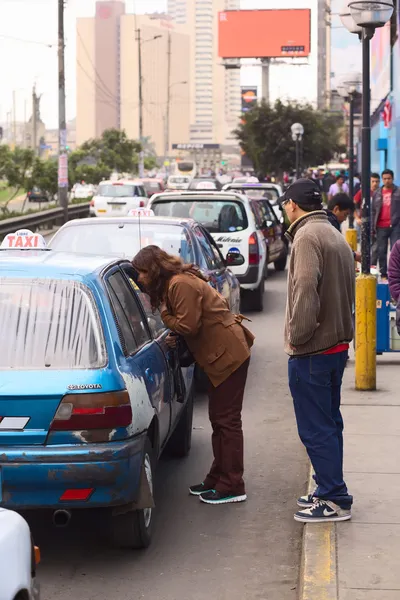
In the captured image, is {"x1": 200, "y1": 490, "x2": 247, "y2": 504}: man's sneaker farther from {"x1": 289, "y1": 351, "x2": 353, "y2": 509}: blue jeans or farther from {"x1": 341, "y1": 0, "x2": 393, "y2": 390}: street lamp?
A: {"x1": 341, "y1": 0, "x2": 393, "y2": 390}: street lamp

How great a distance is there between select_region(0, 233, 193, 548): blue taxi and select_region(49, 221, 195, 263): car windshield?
180 inches

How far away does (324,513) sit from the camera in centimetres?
636

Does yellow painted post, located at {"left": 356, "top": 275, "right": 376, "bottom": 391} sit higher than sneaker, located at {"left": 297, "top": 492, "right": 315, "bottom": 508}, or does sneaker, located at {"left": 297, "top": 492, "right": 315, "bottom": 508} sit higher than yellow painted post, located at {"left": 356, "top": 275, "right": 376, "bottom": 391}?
yellow painted post, located at {"left": 356, "top": 275, "right": 376, "bottom": 391}

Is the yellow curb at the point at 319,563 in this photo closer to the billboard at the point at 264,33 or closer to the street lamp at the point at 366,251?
the street lamp at the point at 366,251

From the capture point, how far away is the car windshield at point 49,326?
18.3 feet

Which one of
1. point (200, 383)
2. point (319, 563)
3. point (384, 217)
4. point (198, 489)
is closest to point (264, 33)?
point (384, 217)

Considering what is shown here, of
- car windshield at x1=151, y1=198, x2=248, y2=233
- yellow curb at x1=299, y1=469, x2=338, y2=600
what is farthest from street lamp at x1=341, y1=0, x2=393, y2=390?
car windshield at x1=151, y1=198, x2=248, y2=233

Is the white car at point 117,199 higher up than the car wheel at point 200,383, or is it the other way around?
the white car at point 117,199

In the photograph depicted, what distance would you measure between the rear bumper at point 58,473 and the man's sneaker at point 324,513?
139 centimetres

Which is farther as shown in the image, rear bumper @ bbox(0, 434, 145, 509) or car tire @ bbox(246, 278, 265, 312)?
car tire @ bbox(246, 278, 265, 312)

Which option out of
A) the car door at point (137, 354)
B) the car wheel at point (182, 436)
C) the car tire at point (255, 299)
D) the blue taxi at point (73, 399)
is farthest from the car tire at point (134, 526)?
the car tire at point (255, 299)

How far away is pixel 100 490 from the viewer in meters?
5.43

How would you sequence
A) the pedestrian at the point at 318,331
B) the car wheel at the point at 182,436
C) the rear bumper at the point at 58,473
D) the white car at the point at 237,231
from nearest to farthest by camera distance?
1. the rear bumper at the point at 58,473
2. the pedestrian at the point at 318,331
3. the car wheel at the point at 182,436
4. the white car at the point at 237,231

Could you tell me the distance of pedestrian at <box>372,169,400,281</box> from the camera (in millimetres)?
18484
